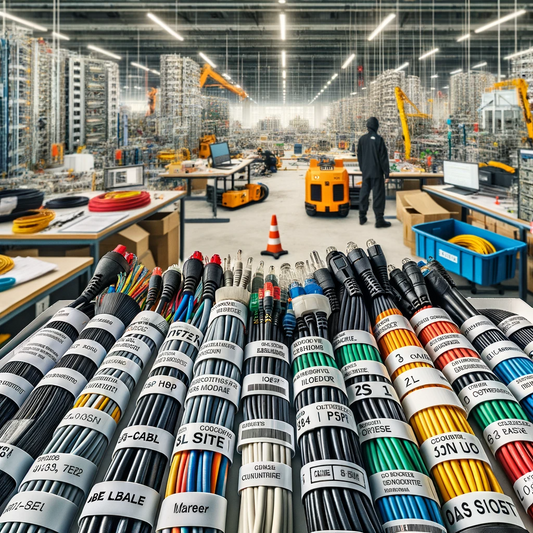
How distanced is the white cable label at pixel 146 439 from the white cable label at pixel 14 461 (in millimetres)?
125

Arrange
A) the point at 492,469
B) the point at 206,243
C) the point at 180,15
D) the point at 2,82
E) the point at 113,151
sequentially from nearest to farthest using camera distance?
the point at 492,469
the point at 2,82
the point at 206,243
the point at 113,151
the point at 180,15

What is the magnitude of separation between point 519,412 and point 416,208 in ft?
15.6

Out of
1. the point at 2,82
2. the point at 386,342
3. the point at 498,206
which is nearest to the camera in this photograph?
the point at 386,342

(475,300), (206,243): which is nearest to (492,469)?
(475,300)

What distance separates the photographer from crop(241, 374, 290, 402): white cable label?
24.9 inches

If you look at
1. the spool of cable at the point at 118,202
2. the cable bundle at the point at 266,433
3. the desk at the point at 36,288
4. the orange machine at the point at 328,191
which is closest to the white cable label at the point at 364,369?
the cable bundle at the point at 266,433

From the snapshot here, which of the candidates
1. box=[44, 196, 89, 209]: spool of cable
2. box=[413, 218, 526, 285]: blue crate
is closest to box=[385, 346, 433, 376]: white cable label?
box=[413, 218, 526, 285]: blue crate

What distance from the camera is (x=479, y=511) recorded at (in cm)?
47

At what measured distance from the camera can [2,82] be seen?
4.70 m

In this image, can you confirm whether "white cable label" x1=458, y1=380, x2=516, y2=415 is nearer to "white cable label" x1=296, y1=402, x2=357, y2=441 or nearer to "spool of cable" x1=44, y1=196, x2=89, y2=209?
"white cable label" x1=296, y1=402, x2=357, y2=441

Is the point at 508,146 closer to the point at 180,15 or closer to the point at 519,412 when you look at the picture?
the point at 519,412

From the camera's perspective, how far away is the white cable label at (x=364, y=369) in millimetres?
665

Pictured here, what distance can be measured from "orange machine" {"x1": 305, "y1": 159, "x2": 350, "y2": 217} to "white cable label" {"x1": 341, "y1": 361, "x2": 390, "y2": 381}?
6.41 m

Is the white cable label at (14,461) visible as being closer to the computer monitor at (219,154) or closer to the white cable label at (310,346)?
the white cable label at (310,346)
